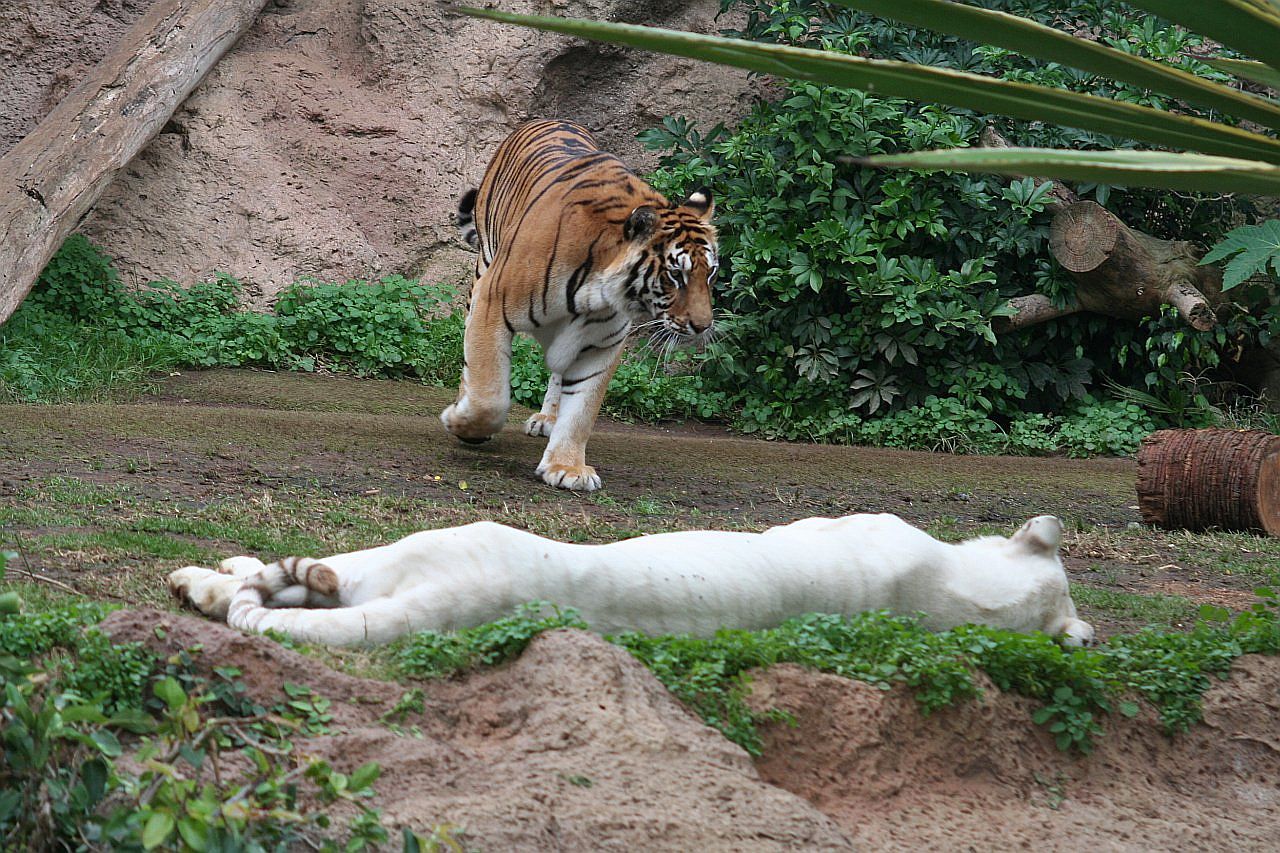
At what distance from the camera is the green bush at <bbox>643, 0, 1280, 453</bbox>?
9.43m

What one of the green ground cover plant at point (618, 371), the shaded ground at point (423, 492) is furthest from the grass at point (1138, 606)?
the green ground cover plant at point (618, 371)

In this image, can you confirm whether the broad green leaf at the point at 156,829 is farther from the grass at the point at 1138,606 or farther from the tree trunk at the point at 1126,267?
the tree trunk at the point at 1126,267

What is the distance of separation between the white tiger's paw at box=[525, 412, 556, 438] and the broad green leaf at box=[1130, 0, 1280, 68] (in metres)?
5.86

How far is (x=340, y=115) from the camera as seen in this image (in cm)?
1109

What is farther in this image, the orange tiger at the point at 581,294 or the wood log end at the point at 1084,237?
the wood log end at the point at 1084,237

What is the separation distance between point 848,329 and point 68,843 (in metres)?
8.25

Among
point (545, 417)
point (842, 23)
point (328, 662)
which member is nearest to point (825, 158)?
point (842, 23)

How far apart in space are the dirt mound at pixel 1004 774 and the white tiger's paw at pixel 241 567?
1266 millimetres

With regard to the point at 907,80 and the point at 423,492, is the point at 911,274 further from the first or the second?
the point at 907,80

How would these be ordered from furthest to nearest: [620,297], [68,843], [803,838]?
[620,297], [803,838], [68,843]

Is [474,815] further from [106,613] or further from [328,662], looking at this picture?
[106,613]

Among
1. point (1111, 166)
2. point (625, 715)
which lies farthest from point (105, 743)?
point (1111, 166)

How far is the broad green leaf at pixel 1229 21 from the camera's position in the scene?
196cm

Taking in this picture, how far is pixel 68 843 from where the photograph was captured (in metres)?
1.91
